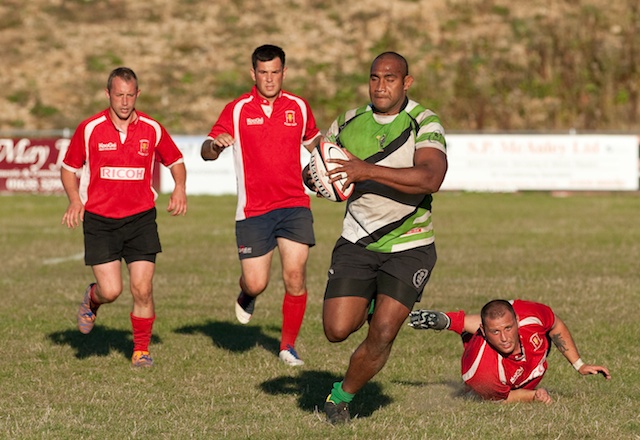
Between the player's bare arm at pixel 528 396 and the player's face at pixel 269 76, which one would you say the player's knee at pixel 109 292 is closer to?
the player's face at pixel 269 76

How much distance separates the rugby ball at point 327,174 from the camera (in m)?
6.53

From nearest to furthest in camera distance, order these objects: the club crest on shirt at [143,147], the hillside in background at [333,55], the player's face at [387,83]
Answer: the player's face at [387,83], the club crest on shirt at [143,147], the hillside in background at [333,55]

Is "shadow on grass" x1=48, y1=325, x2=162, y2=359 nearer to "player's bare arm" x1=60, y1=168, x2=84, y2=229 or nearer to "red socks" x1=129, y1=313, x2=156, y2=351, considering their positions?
"red socks" x1=129, y1=313, x2=156, y2=351

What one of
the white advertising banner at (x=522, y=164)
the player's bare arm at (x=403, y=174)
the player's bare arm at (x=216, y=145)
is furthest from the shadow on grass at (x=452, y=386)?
the white advertising banner at (x=522, y=164)

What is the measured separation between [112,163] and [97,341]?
6.95 ft

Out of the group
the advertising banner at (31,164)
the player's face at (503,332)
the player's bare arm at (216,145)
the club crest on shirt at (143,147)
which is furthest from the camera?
the advertising banner at (31,164)

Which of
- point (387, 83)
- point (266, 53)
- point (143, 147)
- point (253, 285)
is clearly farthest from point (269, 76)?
point (387, 83)

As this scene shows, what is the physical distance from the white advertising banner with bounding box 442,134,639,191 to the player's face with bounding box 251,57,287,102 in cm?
2116

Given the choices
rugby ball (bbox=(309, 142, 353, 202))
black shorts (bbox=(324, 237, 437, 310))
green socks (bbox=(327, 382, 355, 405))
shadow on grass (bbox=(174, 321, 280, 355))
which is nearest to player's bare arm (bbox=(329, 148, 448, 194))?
rugby ball (bbox=(309, 142, 353, 202))

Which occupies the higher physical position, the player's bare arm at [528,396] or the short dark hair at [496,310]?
the short dark hair at [496,310]

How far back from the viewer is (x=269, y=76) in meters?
9.22

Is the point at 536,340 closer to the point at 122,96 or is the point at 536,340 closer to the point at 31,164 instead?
the point at 122,96

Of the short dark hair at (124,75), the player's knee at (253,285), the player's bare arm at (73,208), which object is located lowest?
the player's knee at (253,285)

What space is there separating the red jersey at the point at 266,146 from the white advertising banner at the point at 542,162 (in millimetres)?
20955
